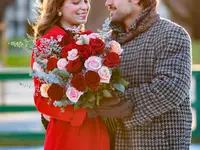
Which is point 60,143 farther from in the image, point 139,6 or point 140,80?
point 139,6

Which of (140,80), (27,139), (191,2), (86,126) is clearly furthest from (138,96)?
(191,2)

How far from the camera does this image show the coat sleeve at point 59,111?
3553mm

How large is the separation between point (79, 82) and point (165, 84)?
473 mm

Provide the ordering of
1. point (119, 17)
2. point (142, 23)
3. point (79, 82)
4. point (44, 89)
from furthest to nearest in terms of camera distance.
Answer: point (119, 17), point (142, 23), point (44, 89), point (79, 82)

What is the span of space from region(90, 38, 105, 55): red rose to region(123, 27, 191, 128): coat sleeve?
312 mm

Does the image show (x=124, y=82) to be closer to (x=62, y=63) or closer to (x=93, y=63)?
(x=93, y=63)

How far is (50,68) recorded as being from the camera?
3.45m

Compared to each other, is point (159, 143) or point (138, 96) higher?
point (138, 96)

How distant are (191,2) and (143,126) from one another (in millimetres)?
25729

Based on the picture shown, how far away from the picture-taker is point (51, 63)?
3449 millimetres

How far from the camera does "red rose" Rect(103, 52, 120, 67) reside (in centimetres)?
345

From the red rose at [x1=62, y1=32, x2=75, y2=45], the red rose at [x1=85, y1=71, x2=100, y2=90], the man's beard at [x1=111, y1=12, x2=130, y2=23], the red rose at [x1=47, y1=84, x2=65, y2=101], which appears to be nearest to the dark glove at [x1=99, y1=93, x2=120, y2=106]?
the red rose at [x1=85, y1=71, x2=100, y2=90]

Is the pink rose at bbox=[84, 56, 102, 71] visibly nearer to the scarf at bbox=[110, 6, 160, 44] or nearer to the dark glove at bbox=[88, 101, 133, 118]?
the dark glove at bbox=[88, 101, 133, 118]

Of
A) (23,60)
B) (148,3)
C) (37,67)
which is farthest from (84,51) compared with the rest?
(23,60)
